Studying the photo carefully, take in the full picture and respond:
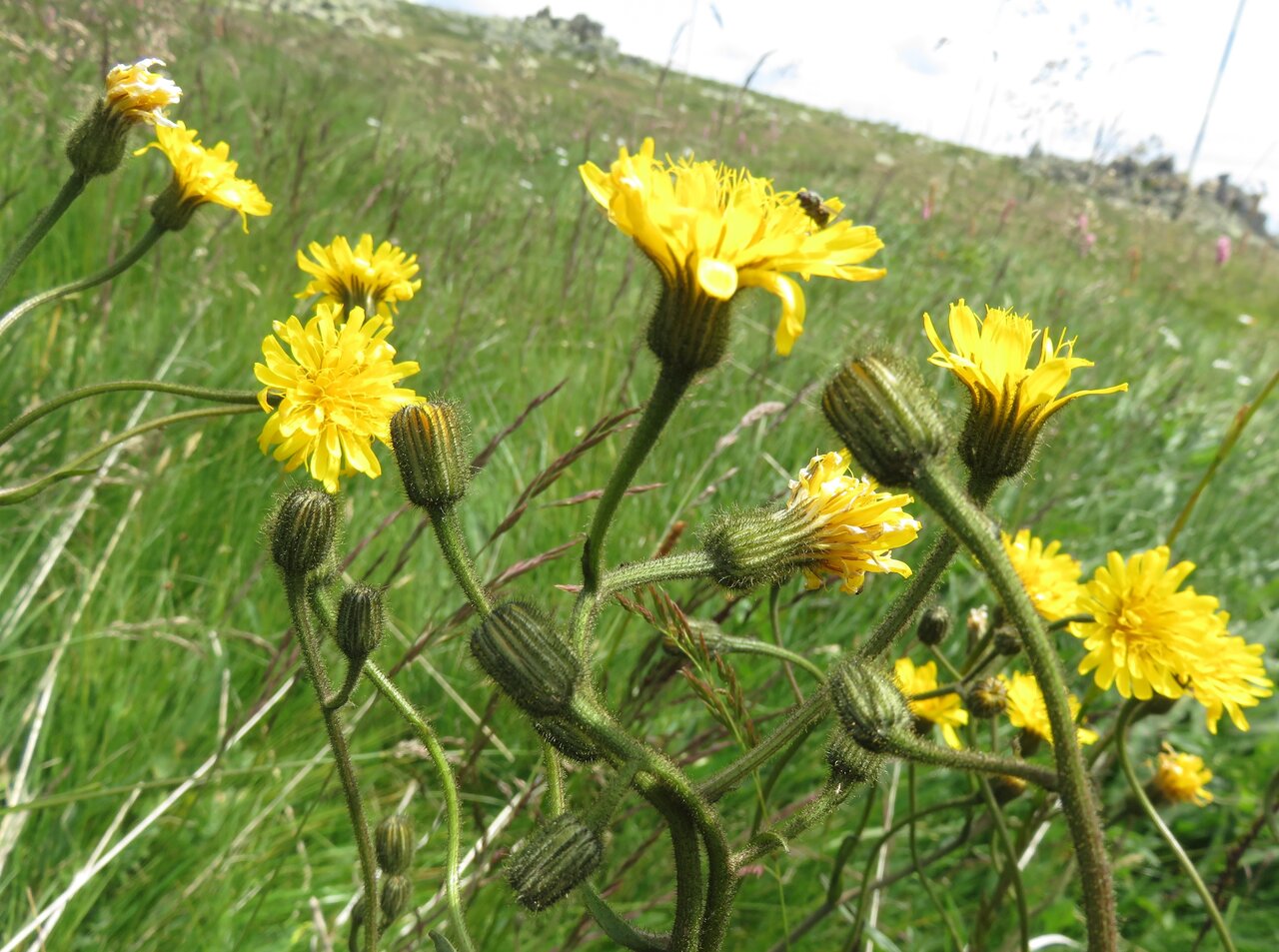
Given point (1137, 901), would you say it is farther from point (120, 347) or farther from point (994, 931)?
point (120, 347)

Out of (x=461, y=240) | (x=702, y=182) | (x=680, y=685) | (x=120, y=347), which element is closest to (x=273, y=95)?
(x=461, y=240)

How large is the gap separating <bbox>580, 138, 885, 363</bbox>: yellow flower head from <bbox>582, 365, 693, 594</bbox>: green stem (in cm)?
10

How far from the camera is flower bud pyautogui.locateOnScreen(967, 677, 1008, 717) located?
129 cm

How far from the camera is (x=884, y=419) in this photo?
0.75 metres

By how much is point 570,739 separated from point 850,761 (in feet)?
0.85

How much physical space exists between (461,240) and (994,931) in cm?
328

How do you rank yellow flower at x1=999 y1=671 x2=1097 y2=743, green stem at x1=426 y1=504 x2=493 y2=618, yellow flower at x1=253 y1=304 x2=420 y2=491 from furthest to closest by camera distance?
yellow flower at x1=999 y1=671 x2=1097 y2=743
yellow flower at x1=253 y1=304 x2=420 y2=491
green stem at x1=426 y1=504 x2=493 y2=618

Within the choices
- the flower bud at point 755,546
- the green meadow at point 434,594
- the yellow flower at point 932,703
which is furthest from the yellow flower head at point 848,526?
the yellow flower at point 932,703

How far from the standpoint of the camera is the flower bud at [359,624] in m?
0.92

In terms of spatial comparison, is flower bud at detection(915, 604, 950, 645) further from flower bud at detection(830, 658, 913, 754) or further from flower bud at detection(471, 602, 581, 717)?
flower bud at detection(471, 602, 581, 717)

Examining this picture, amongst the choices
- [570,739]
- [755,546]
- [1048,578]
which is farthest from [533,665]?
[1048,578]

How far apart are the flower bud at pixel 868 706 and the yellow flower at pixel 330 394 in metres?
0.68

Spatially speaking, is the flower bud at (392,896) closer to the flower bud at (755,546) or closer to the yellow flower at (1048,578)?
the flower bud at (755,546)

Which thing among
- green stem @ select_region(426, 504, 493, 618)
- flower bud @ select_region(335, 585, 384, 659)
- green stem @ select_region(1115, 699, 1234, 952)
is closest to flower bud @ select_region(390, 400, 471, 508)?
green stem @ select_region(426, 504, 493, 618)
